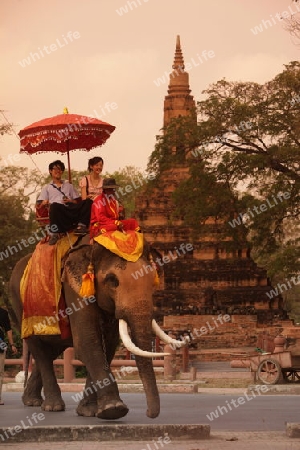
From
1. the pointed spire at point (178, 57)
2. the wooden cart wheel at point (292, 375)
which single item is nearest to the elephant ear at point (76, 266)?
the wooden cart wheel at point (292, 375)

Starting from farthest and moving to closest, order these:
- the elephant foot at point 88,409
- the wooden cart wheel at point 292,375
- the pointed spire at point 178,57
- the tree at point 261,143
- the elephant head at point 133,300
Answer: the pointed spire at point 178,57, the tree at point 261,143, the wooden cart wheel at point 292,375, the elephant foot at point 88,409, the elephant head at point 133,300

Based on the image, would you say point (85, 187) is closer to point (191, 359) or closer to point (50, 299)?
point (50, 299)

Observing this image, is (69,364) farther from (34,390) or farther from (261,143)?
(261,143)

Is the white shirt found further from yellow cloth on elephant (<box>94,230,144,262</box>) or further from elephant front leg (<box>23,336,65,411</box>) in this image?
yellow cloth on elephant (<box>94,230,144,262</box>)

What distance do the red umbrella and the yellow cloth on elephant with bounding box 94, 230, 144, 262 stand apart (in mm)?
2968

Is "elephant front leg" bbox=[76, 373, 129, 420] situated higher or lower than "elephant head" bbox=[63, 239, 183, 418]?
lower

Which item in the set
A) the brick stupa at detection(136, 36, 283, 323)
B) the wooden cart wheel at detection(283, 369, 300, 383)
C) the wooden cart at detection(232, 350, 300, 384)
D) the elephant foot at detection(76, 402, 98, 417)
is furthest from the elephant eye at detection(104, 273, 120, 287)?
the brick stupa at detection(136, 36, 283, 323)

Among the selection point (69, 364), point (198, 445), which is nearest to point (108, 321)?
point (198, 445)

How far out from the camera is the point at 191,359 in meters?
50.3

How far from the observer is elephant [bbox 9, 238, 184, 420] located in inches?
632

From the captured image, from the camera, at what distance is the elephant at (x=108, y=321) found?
52.7 ft

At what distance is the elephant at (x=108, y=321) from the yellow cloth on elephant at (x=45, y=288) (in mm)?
251

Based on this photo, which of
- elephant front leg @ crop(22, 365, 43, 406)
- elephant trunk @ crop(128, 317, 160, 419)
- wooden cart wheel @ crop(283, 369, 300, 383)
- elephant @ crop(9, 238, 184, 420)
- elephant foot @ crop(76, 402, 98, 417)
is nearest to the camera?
elephant trunk @ crop(128, 317, 160, 419)

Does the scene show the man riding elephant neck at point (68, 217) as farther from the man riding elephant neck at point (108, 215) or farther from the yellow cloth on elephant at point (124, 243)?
the yellow cloth on elephant at point (124, 243)
